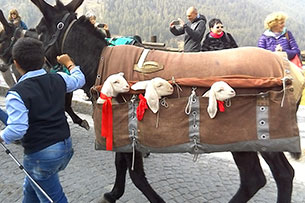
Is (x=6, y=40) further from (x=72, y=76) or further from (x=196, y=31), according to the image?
(x=196, y=31)

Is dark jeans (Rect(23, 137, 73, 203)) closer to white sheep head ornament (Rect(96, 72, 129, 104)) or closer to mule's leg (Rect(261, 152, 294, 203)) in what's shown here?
white sheep head ornament (Rect(96, 72, 129, 104))

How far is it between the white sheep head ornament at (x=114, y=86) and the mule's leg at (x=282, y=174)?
123 centimetres

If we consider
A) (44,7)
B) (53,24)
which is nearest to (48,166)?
(53,24)

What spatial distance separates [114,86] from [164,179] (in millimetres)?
1685

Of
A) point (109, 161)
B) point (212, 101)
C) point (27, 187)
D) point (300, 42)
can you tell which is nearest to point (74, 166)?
point (109, 161)

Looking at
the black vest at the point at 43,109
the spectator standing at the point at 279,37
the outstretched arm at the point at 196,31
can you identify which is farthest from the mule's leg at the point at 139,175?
the outstretched arm at the point at 196,31

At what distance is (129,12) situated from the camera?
2775 centimetres

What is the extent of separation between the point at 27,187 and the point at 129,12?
87.4 ft

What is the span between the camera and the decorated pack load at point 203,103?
2221mm

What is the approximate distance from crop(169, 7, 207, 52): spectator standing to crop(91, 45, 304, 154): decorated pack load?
8.94ft

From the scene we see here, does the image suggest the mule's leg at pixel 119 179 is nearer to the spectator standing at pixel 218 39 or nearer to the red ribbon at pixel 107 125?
the red ribbon at pixel 107 125

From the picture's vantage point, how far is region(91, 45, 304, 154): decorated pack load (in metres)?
2.22

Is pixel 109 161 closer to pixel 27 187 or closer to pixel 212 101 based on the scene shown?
pixel 27 187

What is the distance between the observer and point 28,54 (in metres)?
2.05
